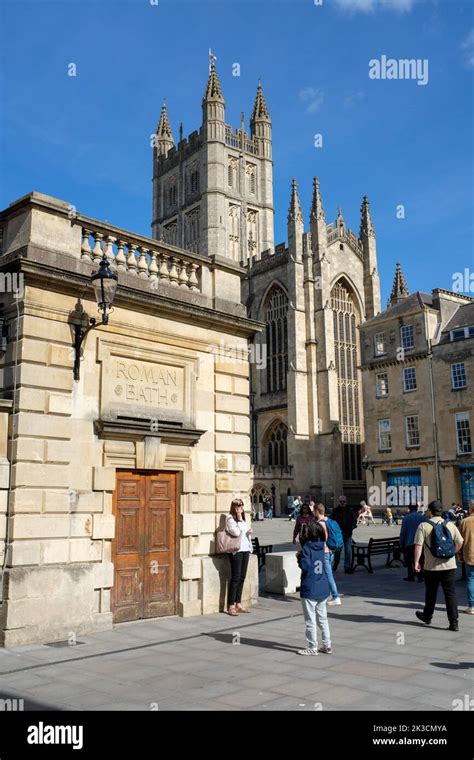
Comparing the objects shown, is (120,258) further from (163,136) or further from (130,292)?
(163,136)

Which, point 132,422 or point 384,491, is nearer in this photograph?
point 132,422

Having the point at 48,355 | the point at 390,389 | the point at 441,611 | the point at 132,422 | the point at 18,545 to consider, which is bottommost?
the point at 441,611

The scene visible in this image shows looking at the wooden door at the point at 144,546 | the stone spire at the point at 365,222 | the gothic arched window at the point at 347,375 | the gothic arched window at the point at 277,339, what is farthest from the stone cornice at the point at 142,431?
the stone spire at the point at 365,222

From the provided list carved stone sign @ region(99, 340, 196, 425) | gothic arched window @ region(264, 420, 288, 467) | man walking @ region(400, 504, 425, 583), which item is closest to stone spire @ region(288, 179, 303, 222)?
gothic arched window @ region(264, 420, 288, 467)

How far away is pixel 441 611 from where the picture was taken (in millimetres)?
11664

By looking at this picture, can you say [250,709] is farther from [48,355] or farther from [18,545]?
[48,355]

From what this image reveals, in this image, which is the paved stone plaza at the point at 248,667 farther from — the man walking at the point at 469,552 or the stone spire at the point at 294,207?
the stone spire at the point at 294,207

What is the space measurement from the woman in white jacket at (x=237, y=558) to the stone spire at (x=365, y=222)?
54216mm

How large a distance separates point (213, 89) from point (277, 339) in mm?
31964

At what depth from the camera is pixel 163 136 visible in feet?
286

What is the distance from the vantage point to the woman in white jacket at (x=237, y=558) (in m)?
11.6

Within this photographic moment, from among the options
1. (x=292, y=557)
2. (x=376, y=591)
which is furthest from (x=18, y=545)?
(x=376, y=591)

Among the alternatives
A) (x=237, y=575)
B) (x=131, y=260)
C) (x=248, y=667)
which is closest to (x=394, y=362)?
(x=237, y=575)
